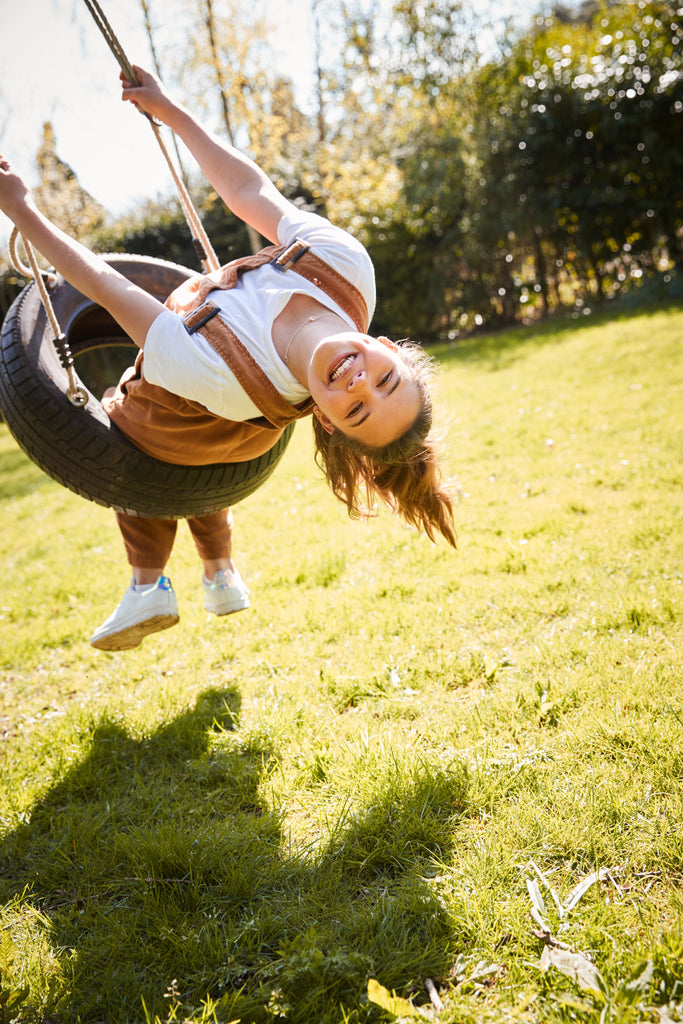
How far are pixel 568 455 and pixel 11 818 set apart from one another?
3965 mm

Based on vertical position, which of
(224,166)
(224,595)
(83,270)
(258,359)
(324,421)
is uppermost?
(224,166)

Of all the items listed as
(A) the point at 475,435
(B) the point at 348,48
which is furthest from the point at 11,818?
(B) the point at 348,48

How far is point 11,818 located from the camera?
2.36 metres

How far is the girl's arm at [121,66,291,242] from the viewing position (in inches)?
96.7

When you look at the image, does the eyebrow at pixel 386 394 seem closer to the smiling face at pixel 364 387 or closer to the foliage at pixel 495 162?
the smiling face at pixel 364 387

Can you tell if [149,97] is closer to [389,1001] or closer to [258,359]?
[258,359]

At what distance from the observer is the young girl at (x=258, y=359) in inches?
81.0

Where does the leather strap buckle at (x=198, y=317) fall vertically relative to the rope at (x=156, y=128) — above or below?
below

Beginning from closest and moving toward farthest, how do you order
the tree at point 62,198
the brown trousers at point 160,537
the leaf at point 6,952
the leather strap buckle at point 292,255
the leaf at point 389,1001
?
the leaf at point 389,1001 < the leaf at point 6,952 < the leather strap buckle at point 292,255 < the brown trousers at point 160,537 < the tree at point 62,198

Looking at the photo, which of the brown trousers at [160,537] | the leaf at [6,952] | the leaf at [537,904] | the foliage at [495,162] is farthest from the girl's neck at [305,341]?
the foliage at [495,162]

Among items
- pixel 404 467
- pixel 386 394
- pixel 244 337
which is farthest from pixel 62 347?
pixel 404 467

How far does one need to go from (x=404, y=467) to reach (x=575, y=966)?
146 cm

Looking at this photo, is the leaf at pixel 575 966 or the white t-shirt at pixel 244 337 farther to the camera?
the white t-shirt at pixel 244 337

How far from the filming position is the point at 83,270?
7.09ft
